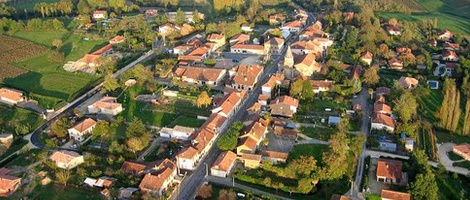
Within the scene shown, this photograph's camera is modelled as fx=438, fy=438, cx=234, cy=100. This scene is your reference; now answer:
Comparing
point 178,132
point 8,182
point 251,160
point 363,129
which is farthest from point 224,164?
point 8,182

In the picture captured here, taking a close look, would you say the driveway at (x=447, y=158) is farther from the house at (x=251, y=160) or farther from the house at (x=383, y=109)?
the house at (x=251, y=160)

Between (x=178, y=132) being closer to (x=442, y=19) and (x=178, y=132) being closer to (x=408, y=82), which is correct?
(x=408, y=82)

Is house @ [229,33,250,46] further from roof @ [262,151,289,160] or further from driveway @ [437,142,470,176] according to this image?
A: driveway @ [437,142,470,176]

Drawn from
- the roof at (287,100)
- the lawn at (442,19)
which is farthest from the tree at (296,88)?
the lawn at (442,19)

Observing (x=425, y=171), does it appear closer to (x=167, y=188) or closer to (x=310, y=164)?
(x=310, y=164)

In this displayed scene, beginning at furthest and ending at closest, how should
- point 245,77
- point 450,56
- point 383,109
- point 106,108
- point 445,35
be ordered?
point 445,35
point 450,56
point 245,77
point 106,108
point 383,109

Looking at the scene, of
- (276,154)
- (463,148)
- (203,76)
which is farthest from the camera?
(203,76)

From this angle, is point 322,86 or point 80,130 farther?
point 322,86

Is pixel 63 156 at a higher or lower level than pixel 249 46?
higher
